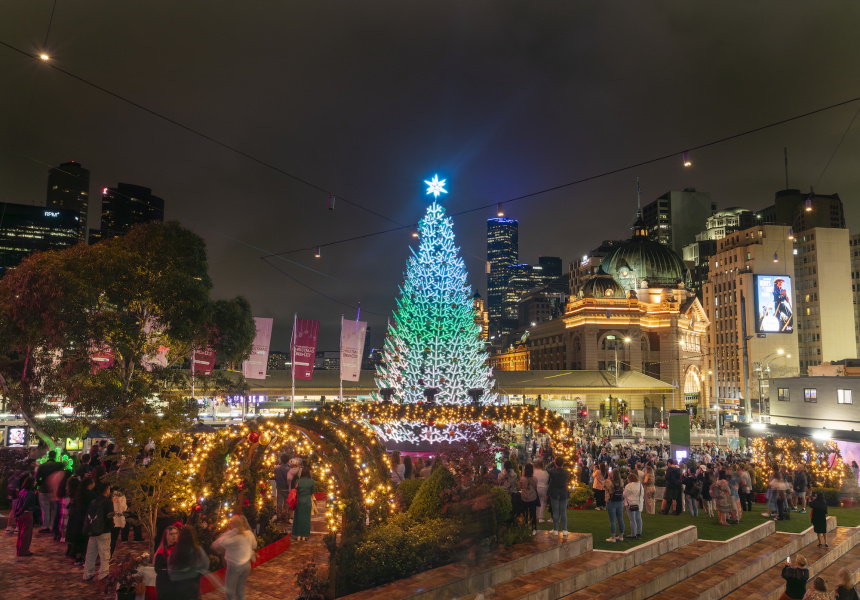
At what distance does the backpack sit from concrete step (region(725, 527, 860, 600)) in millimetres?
11652

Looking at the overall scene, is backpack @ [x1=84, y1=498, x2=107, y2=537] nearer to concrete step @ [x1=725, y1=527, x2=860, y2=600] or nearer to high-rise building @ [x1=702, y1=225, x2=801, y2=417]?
concrete step @ [x1=725, y1=527, x2=860, y2=600]

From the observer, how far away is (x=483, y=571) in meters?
10.3

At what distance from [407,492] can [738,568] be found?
23.3ft

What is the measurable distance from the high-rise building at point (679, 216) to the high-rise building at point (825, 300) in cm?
6153

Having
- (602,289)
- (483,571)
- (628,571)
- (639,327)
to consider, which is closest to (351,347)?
(628,571)

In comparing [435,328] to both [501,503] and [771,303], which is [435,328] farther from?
[771,303]

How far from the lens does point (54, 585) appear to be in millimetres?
10250

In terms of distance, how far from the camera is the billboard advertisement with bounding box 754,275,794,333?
42500mm

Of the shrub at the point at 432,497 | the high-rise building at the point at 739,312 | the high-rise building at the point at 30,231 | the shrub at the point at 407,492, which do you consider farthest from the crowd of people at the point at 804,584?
the high-rise building at the point at 739,312

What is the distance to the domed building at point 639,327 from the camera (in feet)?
276

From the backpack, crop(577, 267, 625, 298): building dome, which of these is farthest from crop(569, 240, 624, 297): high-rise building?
the backpack

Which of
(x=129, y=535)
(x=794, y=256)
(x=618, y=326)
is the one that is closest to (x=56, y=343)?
(x=129, y=535)

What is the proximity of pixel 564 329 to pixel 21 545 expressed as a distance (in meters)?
84.5

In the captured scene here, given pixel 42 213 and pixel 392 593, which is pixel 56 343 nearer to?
pixel 392 593
